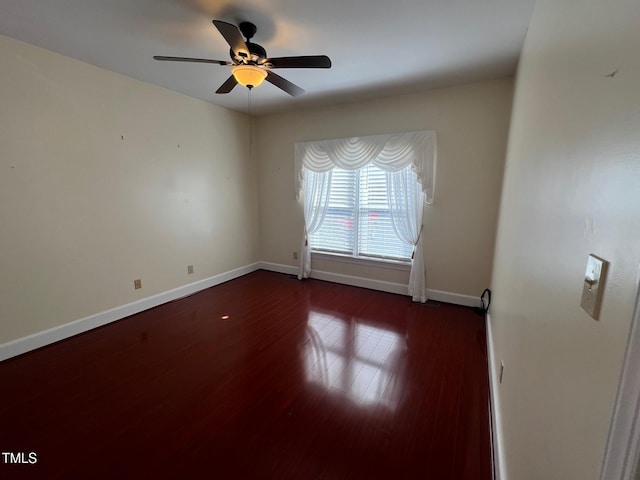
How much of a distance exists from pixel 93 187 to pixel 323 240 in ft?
9.26

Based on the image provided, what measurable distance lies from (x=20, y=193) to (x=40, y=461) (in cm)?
204

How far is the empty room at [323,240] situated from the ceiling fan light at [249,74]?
0.02 meters

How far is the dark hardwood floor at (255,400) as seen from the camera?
4.86 ft

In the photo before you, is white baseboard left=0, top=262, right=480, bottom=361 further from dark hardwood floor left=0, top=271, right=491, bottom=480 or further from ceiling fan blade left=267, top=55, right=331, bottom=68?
ceiling fan blade left=267, top=55, right=331, bottom=68

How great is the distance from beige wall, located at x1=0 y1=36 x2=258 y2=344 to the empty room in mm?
20

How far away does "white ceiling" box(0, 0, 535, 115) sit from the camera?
182 cm

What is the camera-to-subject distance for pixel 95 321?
2861 mm

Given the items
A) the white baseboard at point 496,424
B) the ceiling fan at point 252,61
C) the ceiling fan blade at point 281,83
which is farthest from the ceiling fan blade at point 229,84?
the white baseboard at point 496,424

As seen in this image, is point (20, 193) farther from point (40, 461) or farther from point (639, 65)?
point (639, 65)

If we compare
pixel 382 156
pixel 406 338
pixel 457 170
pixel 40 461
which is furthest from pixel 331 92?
pixel 40 461

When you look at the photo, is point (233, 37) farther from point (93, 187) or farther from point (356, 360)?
point (356, 360)

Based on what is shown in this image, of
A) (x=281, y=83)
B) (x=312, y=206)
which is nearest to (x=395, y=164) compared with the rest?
(x=312, y=206)

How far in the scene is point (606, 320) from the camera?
20.0 inches

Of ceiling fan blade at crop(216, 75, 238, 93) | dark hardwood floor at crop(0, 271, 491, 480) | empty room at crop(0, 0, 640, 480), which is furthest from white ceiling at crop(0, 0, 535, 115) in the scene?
dark hardwood floor at crop(0, 271, 491, 480)
